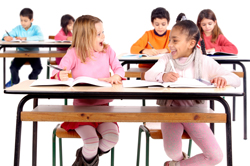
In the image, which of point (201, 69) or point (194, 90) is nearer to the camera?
point (194, 90)

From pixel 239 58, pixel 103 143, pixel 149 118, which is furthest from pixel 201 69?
pixel 239 58

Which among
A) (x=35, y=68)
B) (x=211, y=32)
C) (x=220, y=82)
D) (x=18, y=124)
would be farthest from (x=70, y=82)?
(x=35, y=68)

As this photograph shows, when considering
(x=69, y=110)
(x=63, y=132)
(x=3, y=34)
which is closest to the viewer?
(x=69, y=110)

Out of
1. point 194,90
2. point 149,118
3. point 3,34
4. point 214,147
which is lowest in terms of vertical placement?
point 214,147

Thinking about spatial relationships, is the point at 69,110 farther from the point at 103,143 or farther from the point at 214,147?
the point at 214,147

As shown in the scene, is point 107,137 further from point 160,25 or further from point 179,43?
point 160,25

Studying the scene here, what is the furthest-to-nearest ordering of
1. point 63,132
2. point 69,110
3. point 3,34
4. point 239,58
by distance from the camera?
point 3,34 → point 239,58 → point 63,132 → point 69,110

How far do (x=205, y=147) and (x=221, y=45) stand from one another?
6.98 feet

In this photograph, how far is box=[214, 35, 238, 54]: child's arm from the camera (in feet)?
14.0

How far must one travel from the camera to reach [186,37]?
9.00 ft

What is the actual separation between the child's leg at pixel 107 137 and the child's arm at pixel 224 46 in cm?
203

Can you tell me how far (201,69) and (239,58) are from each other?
1.28m

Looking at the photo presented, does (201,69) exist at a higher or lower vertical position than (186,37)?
lower

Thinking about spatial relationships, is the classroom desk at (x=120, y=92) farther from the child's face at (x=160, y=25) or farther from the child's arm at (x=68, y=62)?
the child's face at (x=160, y=25)
